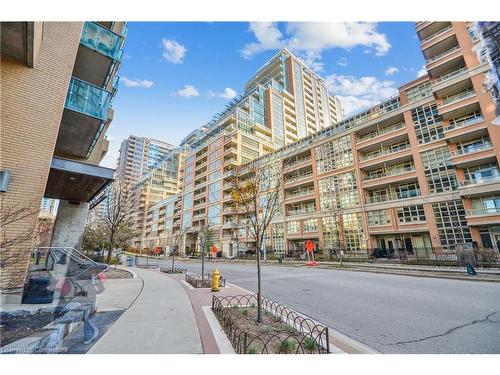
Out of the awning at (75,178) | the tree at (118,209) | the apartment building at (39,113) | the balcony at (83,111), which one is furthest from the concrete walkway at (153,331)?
the tree at (118,209)

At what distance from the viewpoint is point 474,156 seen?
79.4 ft

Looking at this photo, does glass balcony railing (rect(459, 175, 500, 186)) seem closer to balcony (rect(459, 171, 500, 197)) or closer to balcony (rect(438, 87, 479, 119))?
balcony (rect(459, 171, 500, 197))

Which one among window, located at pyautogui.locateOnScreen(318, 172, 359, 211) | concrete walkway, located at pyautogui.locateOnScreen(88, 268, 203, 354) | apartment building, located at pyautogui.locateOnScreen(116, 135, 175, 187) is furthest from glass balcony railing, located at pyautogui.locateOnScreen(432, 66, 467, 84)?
apartment building, located at pyautogui.locateOnScreen(116, 135, 175, 187)

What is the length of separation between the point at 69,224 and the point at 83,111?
27.4 ft

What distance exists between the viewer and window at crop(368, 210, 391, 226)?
99.2 feet

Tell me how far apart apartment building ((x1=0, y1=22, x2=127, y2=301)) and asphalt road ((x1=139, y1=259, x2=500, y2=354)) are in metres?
7.41

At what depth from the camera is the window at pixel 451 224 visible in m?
24.7

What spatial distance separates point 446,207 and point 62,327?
108 ft

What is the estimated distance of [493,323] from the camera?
577 cm

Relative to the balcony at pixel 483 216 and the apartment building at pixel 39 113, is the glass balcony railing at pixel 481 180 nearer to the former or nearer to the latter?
the balcony at pixel 483 216

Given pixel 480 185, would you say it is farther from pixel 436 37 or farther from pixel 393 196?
pixel 436 37

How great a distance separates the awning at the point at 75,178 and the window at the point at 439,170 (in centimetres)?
3195

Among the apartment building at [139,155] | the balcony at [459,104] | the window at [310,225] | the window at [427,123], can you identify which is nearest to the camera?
the balcony at [459,104]

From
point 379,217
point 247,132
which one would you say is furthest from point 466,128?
point 247,132
